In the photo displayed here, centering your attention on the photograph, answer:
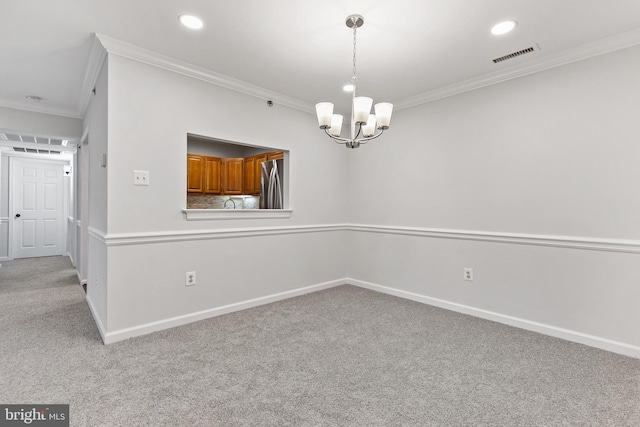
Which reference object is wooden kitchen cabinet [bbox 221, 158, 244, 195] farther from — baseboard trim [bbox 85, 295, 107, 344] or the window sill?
baseboard trim [bbox 85, 295, 107, 344]

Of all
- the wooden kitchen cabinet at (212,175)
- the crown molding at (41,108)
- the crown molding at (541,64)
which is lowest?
the wooden kitchen cabinet at (212,175)

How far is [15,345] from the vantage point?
2.50 meters

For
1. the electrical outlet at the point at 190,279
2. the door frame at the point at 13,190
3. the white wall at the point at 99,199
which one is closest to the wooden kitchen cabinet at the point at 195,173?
the white wall at the point at 99,199

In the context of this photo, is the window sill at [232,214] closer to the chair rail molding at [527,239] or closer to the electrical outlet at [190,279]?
the electrical outlet at [190,279]

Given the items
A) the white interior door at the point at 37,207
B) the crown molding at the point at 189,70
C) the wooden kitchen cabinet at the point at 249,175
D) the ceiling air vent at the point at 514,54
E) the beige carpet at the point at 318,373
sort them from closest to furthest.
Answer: the beige carpet at the point at 318,373 < the crown molding at the point at 189,70 < the ceiling air vent at the point at 514,54 < the wooden kitchen cabinet at the point at 249,175 < the white interior door at the point at 37,207

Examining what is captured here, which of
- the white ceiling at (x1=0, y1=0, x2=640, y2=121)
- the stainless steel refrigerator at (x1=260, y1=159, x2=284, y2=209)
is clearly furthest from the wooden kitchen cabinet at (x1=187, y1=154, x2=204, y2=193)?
the white ceiling at (x1=0, y1=0, x2=640, y2=121)

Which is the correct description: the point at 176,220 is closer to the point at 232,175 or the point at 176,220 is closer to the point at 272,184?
the point at 272,184

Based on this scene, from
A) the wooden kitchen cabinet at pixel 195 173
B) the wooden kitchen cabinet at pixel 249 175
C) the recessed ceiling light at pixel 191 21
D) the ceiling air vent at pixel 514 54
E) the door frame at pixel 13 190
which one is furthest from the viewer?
the door frame at pixel 13 190

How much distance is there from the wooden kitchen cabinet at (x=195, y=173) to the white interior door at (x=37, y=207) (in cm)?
443

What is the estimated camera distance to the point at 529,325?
2.89 metres

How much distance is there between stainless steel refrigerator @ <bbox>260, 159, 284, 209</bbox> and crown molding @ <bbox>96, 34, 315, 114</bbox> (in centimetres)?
76

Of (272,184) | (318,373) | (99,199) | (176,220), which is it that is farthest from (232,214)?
(318,373)

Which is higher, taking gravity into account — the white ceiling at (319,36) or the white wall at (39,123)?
the white ceiling at (319,36)

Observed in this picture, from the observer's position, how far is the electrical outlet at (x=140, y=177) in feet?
8.74
